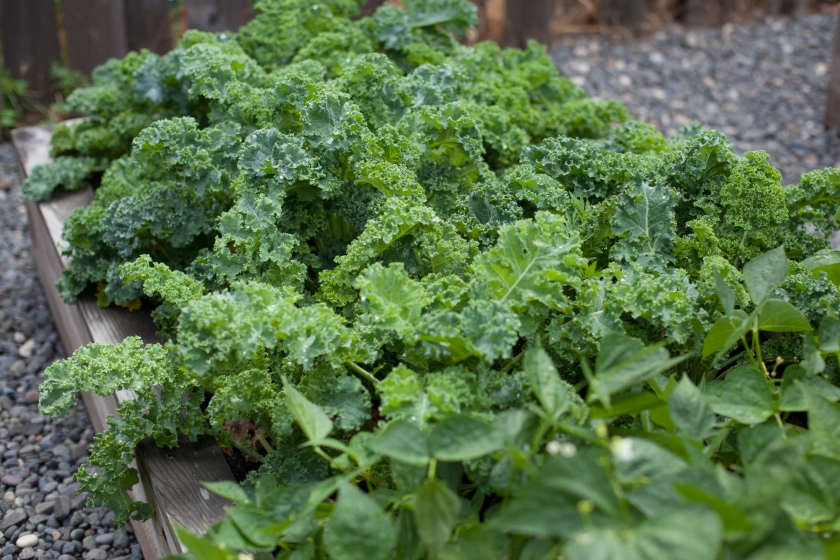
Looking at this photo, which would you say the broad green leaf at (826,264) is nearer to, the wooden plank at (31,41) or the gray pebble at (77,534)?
the gray pebble at (77,534)

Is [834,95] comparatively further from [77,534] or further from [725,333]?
[77,534]

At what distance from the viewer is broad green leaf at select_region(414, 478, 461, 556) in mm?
1094

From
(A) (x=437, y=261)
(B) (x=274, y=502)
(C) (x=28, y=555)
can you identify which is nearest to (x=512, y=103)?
(A) (x=437, y=261)

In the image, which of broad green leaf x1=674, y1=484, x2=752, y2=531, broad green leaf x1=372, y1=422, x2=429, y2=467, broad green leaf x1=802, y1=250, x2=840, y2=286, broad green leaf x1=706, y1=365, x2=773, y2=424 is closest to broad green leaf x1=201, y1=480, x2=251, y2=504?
broad green leaf x1=372, y1=422, x2=429, y2=467

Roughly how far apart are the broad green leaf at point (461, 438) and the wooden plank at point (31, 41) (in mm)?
4100

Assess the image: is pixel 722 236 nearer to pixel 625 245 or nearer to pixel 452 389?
pixel 625 245

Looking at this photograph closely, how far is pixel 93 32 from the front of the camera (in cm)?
423

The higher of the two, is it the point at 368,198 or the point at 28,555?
the point at 368,198

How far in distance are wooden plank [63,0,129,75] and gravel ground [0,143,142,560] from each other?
146 centimetres

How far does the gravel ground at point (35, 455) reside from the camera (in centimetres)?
217

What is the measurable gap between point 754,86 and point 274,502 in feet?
17.2

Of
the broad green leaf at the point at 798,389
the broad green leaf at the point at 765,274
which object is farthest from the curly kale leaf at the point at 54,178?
the broad green leaf at the point at 798,389

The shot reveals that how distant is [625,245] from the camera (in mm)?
1837

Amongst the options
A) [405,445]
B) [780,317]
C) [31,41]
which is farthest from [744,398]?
[31,41]
